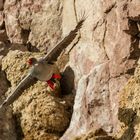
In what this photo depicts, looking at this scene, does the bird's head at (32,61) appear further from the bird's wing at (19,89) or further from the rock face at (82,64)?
the rock face at (82,64)

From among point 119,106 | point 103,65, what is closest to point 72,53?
point 103,65

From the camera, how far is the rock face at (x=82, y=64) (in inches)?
540

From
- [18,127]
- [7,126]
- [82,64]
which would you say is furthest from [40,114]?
[82,64]

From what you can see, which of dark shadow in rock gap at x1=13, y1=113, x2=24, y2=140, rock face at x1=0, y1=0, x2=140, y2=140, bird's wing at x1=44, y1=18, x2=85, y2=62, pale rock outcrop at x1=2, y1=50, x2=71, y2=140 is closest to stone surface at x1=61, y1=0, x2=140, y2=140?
rock face at x1=0, y1=0, x2=140, y2=140

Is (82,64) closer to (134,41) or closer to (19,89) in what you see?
(19,89)

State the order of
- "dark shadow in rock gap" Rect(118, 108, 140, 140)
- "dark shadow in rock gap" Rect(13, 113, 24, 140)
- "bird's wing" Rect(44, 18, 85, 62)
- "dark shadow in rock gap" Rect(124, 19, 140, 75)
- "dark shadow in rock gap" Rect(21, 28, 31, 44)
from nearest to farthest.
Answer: "dark shadow in rock gap" Rect(118, 108, 140, 140) → "bird's wing" Rect(44, 18, 85, 62) → "dark shadow in rock gap" Rect(124, 19, 140, 75) → "dark shadow in rock gap" Rect(13, 113, 24, 140) → "dark shadow in rock gap" Rect(21, 28, 31, 44)

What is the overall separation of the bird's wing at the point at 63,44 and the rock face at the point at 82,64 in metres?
1.15

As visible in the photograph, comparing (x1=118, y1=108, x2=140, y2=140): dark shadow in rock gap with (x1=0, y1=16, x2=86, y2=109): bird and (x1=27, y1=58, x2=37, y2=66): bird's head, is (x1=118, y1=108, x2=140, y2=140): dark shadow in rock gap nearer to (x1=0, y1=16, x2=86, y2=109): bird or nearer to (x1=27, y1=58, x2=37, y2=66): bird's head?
(x1=0, y1=16, x2=86, y2=109): bird

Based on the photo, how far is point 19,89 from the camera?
14.2 meters

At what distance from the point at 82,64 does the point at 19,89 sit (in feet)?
7.24

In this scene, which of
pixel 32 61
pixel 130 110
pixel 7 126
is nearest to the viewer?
pixel 130 110

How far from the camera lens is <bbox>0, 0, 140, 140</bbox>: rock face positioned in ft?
45.0

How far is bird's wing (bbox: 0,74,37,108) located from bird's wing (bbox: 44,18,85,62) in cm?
73

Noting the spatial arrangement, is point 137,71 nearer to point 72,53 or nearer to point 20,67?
point 72,53
